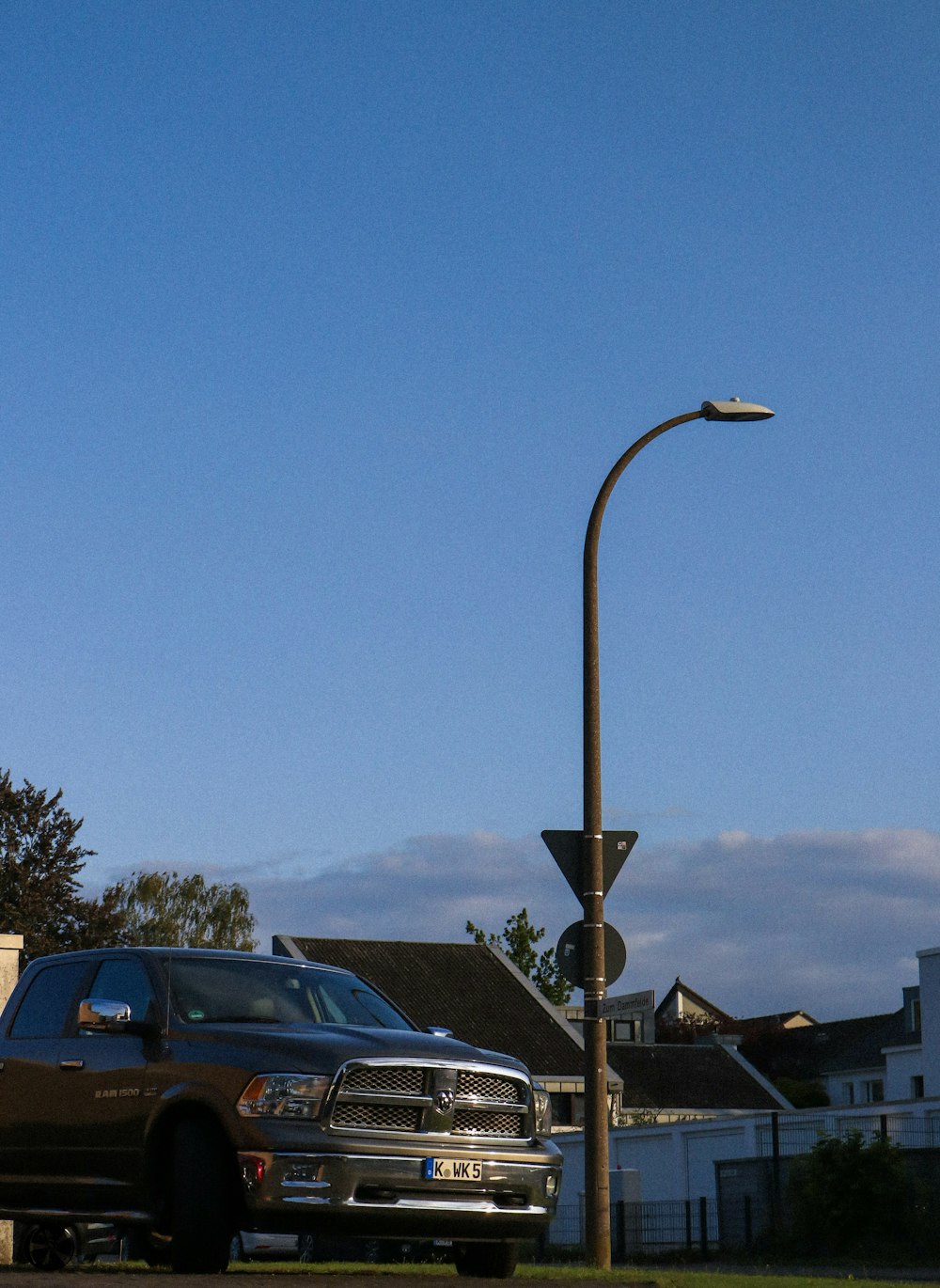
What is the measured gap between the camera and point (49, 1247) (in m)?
14.0

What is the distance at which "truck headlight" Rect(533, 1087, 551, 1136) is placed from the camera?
1094cm

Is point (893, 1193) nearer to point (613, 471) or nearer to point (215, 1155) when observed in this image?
point (613, 471)

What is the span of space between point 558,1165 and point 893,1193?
17.2 m

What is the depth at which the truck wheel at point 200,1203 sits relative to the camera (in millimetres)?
10039

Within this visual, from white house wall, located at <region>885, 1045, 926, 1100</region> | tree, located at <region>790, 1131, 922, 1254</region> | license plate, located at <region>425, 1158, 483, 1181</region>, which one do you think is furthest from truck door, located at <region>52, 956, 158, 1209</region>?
white house wall, located at <region>885, 1045, 926, 1100</region>

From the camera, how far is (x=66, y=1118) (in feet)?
36.7

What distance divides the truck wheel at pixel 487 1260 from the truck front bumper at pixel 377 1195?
3.01ft

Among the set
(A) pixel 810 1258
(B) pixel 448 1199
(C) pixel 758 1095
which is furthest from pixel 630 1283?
(C) pixel 758 1095

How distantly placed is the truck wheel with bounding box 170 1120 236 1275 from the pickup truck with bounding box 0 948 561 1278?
10 mm

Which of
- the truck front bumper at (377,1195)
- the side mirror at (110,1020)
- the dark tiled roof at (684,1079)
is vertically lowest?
the truck front bumper at (377,1195)

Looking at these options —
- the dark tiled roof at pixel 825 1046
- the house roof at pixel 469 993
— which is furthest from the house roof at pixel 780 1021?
the house roof at pixel 469 993

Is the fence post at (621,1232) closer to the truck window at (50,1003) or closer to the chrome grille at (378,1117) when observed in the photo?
the truck window at (50,1003)

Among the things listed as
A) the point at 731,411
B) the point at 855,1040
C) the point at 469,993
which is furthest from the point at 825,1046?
the point at 731,411

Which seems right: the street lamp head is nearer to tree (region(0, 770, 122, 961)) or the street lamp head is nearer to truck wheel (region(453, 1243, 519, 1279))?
truck wheel (region(453, 1243, 519, 1279))
